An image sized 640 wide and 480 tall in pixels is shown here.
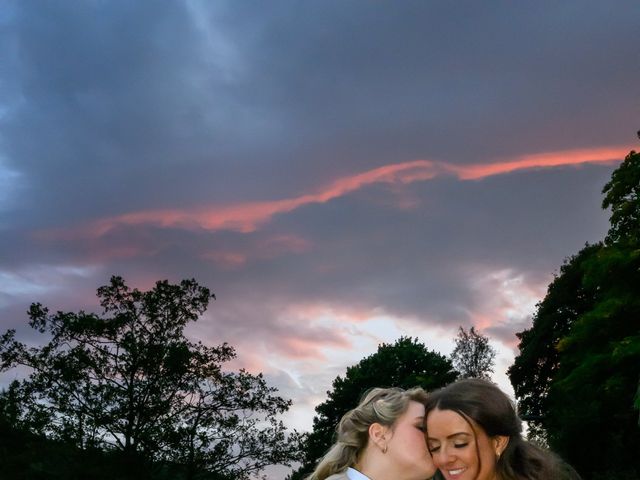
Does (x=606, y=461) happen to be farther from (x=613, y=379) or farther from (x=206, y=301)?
(x=206, y=301)

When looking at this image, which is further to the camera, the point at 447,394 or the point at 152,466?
the point at 152,466

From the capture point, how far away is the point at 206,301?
35.4 meters

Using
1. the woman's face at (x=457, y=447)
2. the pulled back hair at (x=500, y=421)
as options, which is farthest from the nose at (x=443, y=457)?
the pulled back hair at (x=500, y=421)

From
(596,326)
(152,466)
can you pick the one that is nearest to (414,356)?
(596,326)

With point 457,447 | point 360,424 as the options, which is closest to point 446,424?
point 457,447

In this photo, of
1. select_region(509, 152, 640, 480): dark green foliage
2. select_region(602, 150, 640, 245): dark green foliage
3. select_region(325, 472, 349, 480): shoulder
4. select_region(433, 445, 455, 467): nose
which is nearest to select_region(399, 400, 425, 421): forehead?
select_region(433, 445, 455, 467): nose

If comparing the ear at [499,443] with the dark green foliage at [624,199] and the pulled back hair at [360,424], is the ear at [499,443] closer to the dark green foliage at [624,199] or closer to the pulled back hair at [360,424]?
the pulled back hair at [360,424]

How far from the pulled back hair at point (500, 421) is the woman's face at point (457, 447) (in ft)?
0.17

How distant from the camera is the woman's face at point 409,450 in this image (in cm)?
673

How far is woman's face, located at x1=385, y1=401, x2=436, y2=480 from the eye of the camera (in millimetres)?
6734

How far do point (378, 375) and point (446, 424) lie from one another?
1809 inches

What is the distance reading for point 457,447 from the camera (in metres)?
6.79

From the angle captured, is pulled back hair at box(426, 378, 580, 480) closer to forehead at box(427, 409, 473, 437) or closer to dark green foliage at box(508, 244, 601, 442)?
forehead at box(427, 409, 473, 437)

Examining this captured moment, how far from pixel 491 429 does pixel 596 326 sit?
94.1ft
